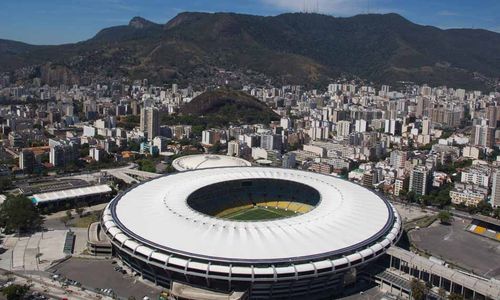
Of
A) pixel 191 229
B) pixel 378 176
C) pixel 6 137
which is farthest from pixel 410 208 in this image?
pixel 6 137

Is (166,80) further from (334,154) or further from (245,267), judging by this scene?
(245,267)

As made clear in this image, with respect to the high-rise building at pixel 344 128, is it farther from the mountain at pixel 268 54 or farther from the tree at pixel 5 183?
the mountain at pixel 268 54

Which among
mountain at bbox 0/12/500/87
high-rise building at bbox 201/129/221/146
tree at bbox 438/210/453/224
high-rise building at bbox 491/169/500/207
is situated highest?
mountain at bbox 0/12/500/87

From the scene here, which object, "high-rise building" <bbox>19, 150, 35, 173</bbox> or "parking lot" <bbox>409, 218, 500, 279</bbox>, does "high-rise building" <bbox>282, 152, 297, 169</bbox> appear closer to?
"parking lot" <bbox>409, 218, 500, 279</bbox>

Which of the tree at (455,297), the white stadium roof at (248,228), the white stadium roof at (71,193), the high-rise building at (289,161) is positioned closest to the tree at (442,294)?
the tree at (455,297)

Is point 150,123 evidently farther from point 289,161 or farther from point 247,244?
point 247,244

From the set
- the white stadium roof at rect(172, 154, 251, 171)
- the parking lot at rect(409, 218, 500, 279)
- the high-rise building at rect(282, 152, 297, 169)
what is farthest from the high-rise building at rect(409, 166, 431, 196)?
the white stadium roof at rect(172, 154, 251, 171)
